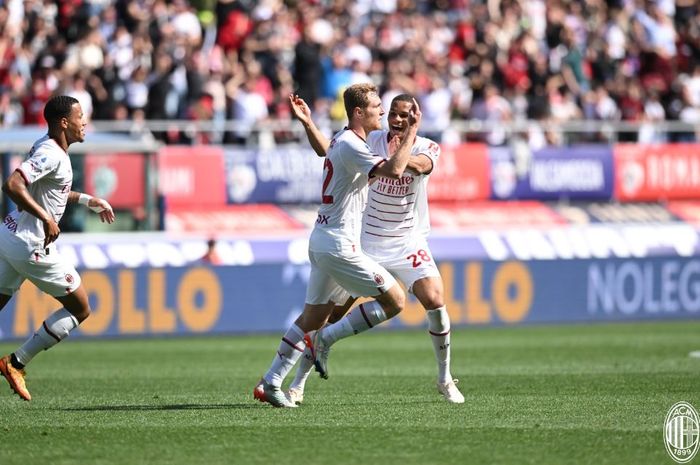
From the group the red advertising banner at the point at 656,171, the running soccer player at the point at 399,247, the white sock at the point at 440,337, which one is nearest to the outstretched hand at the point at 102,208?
the running soccer player at the point at 399,247

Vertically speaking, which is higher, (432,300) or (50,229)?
(50,229)

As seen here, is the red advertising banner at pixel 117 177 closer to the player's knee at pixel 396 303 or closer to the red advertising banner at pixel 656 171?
the red advertising banner at pixel 656 171

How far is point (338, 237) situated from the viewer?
10312mm

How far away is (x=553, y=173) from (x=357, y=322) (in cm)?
1614

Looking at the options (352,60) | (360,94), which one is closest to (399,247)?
(360,94)

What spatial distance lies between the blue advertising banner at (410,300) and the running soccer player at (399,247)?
9258 millimetres

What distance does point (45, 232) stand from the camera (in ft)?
34.6

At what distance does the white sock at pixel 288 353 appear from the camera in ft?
34.3

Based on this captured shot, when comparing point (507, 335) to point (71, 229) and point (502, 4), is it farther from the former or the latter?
point (502, 4)

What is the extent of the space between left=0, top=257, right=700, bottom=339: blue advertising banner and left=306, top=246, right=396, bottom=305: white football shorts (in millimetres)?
9689

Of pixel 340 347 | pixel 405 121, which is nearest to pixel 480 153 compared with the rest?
pixel 340 347

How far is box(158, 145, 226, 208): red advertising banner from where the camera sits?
74.8 feet

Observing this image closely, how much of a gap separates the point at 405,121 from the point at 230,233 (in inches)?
495

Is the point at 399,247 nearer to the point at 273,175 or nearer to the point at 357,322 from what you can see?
the point at 357,322
